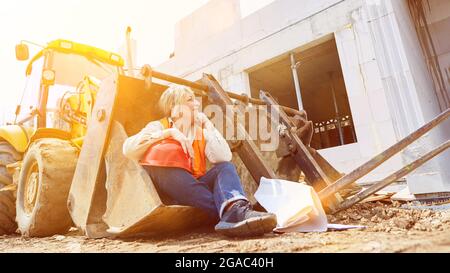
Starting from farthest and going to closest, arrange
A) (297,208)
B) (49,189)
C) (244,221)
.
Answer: (49,189) < (297,208) < (244,221)

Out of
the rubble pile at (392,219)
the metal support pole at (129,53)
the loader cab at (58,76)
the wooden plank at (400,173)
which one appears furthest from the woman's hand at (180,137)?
the metal support pole at (129,53)

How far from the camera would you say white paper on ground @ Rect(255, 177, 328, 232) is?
1778 millimetres

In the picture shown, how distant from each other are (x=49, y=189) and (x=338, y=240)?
2.40m

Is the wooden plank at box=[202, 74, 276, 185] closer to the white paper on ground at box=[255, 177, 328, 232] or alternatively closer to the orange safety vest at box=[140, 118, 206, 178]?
the white paper on ground at box=[255, 177, 328, 232]

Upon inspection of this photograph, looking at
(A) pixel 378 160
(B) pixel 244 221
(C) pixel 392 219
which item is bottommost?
(C) pixel 392 219

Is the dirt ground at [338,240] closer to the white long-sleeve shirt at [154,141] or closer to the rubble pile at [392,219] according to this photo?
the rubble pile at [392,219]

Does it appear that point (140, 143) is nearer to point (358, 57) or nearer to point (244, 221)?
point (244, 221)

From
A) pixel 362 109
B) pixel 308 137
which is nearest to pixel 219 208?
pixel 308 137

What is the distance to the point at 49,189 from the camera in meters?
2.49

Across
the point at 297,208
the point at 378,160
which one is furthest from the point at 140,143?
the point at 378,160

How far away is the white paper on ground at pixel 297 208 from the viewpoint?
5.83 feet

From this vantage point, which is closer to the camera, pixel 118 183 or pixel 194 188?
pixel 194 188

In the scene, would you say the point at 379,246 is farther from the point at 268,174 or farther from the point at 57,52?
the point at 57,52

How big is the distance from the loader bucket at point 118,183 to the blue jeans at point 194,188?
0.26 feet
